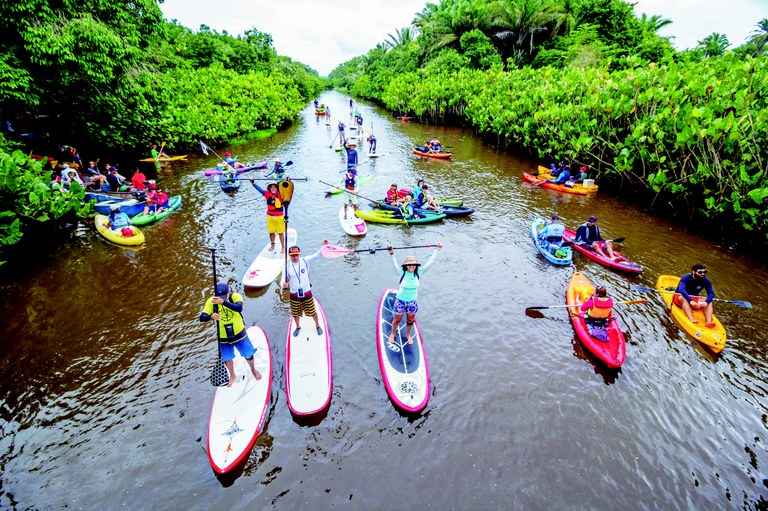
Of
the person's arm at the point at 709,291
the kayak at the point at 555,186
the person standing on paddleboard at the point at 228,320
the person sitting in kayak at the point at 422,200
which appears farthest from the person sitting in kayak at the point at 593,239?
the person standing on paddleboard at the point at 228,320

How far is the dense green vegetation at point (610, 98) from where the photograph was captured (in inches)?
495

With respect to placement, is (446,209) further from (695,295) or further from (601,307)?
(695,295)

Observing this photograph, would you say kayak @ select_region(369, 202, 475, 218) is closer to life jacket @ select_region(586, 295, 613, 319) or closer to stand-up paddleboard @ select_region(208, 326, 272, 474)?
life jacket @ select_region(586, 295, 613, 319)

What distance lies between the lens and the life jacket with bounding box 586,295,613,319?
326 inches

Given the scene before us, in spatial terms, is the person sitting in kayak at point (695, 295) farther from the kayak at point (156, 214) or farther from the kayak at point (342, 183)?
the kayak at point (156, 214)

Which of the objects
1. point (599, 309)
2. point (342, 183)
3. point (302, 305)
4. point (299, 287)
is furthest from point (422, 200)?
point (299, 287)

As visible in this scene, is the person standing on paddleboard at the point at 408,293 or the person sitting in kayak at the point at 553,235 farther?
the person sitting in kayak at the point at 553,235

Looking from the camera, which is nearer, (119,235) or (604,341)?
(604,341)

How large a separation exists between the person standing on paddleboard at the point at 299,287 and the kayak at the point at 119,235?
802 centimetres

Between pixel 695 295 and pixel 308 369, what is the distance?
988 centimetres

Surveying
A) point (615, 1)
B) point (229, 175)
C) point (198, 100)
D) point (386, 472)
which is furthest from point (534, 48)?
point (386, 472)

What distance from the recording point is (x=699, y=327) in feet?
28.4

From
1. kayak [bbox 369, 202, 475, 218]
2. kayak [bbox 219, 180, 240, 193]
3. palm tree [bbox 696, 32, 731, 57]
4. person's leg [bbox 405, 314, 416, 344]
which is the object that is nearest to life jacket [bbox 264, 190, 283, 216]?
kayak [bbox 369, 202, 475, 218]

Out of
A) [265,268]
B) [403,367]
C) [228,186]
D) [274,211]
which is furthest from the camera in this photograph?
[228,186]
